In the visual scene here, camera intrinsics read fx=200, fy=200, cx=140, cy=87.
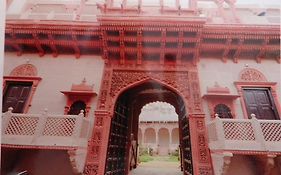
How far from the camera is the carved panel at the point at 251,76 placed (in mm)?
5879

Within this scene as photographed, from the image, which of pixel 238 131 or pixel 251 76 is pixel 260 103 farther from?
pixel 238 131

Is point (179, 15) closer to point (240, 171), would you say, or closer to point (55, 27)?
point (55, 27)

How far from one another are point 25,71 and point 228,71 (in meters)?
6.17

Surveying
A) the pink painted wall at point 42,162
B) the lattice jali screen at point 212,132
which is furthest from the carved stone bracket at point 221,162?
the pink painted wall at point 42,162

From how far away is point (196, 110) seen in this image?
548cm

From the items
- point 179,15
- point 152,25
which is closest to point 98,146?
point 152,25

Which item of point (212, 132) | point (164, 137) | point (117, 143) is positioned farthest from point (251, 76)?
point (164, 137)

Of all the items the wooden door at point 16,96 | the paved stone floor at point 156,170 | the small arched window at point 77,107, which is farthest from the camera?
the paved stone floor at point 156,170

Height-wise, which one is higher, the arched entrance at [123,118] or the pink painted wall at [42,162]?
the arched entrance at [123,118]

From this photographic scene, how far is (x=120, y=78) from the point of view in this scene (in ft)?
19.7

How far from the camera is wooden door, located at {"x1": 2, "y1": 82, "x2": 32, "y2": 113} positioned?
5668 mm

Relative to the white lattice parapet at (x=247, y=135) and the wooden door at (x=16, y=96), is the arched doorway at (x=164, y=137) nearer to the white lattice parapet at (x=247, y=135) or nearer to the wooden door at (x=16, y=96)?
the wooden door at (x=16, y=96)

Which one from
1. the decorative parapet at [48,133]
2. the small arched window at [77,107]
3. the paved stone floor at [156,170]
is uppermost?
the small arched window at [77,107]

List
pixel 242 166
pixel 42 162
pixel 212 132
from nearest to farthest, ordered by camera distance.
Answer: pixel 212 132, pixel 242 166, pixel 42 162
